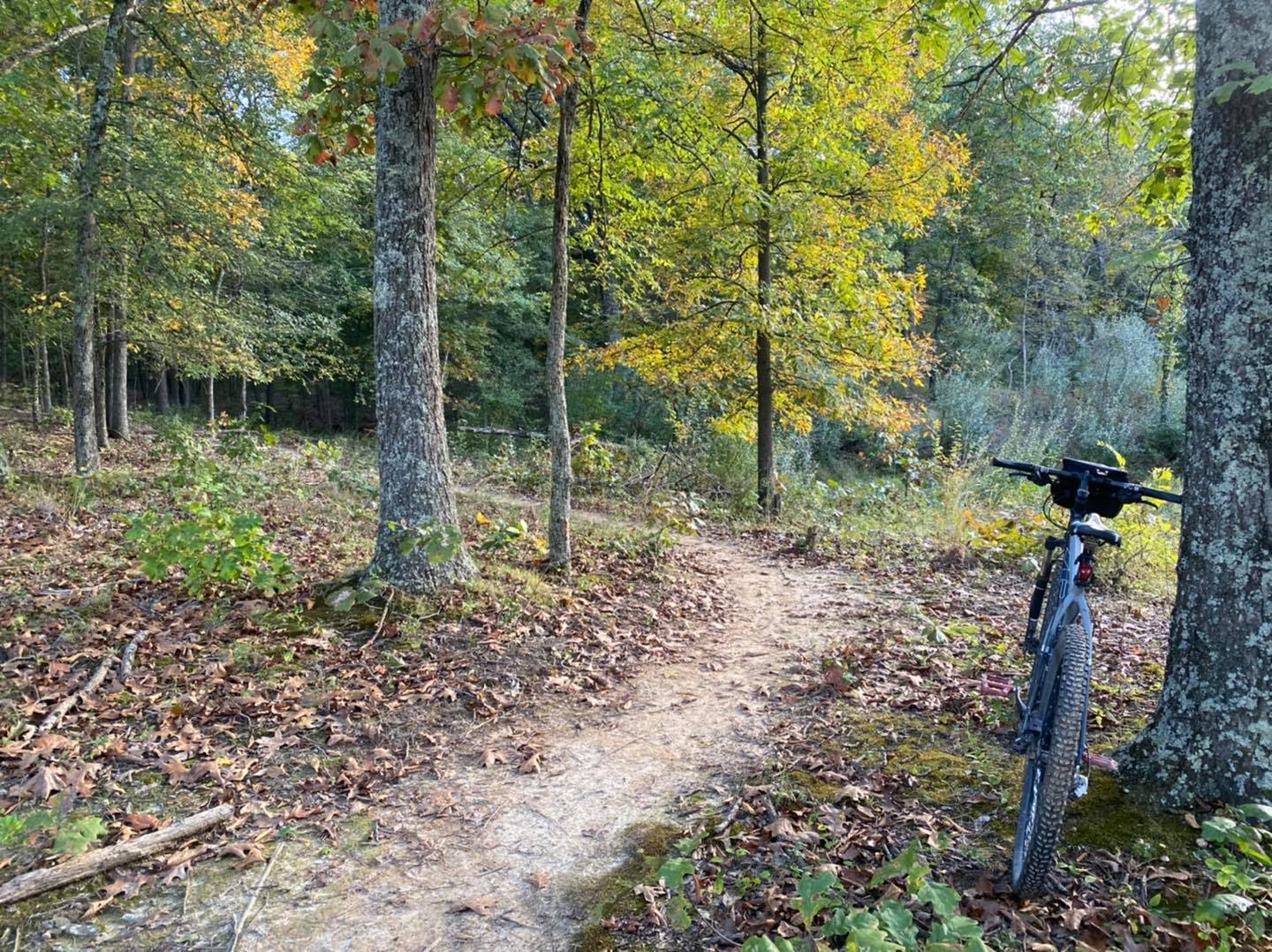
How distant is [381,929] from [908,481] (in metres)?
11.3

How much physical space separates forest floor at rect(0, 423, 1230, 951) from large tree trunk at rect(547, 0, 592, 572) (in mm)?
440

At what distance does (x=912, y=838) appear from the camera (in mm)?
2857

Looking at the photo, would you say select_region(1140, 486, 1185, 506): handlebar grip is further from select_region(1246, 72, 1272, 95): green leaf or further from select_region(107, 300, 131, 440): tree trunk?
select_region(107, 300, 131, 440): tree trunk

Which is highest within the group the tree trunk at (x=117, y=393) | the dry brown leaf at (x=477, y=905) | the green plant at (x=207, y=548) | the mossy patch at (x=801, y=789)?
the tree trunk at (x=117, y=393)

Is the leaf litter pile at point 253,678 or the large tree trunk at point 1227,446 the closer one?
the large tree trunk at point 1227,446

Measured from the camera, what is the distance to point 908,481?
12336mm

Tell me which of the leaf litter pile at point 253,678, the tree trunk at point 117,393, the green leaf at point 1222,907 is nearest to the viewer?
the green leaf at point 1222,907

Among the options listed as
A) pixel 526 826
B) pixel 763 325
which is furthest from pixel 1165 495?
pixel 763 325

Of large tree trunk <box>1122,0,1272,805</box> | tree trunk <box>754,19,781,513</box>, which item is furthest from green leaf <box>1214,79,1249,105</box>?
tree trunk <box>754,19,781,513</box>

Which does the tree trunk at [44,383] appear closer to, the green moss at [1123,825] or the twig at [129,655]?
the twig at [129,655]

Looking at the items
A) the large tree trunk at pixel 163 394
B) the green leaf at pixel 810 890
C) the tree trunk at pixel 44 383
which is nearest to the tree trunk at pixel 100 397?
the tree trunk at pixel 44 383

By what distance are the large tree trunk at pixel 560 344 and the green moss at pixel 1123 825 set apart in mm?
4541

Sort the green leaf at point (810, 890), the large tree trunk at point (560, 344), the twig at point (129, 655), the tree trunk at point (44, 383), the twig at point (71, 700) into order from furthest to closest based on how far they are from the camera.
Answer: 1. the tree trunk at point (44, 383)
2. the large tree trunk at point (560, 344)
3. the twig at point (129, 655)
4. the twig at point (71, 700)
5. the green leaf at point (810, 890)

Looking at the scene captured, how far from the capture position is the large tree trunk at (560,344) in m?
6.24
